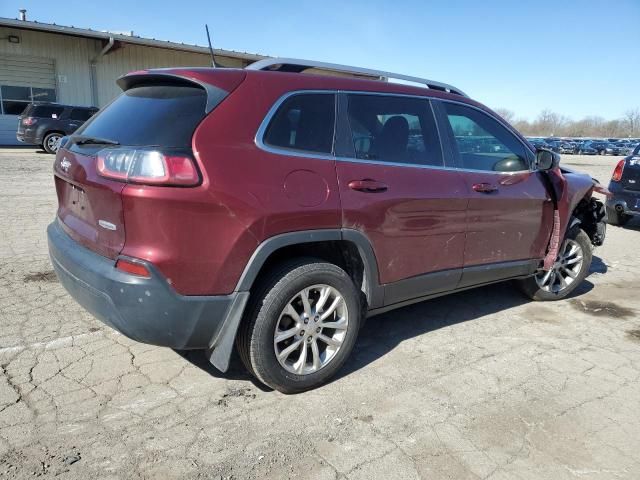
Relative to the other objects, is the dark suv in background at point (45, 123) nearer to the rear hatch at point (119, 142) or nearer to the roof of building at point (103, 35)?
the roof of building at point (103, 35)

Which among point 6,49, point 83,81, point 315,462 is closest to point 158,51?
point 83,81

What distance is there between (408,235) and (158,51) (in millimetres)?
23483

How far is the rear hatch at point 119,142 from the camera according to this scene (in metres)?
2.60

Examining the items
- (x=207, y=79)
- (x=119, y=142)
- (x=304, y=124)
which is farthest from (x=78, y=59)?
(x=304, y=124)

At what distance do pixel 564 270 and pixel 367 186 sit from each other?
2.93 m

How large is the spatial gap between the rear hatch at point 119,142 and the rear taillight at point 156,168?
0.02 metres

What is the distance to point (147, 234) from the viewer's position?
250cm

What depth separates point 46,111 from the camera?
17797 mm

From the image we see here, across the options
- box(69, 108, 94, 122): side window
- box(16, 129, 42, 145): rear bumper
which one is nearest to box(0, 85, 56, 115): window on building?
box(69, 108, 94, 122): side window

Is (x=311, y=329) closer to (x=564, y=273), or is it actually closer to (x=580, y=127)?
(x=564, y=273)

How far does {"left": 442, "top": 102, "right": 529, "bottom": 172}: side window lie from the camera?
3873 millimetres

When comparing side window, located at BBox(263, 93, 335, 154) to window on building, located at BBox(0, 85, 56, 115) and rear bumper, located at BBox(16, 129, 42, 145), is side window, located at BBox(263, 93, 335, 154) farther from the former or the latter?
window on building, located at BBox(0, 85, 56, 115)

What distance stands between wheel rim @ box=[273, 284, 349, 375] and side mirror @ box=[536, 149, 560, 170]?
2.37 m

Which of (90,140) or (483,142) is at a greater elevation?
(483,142)
